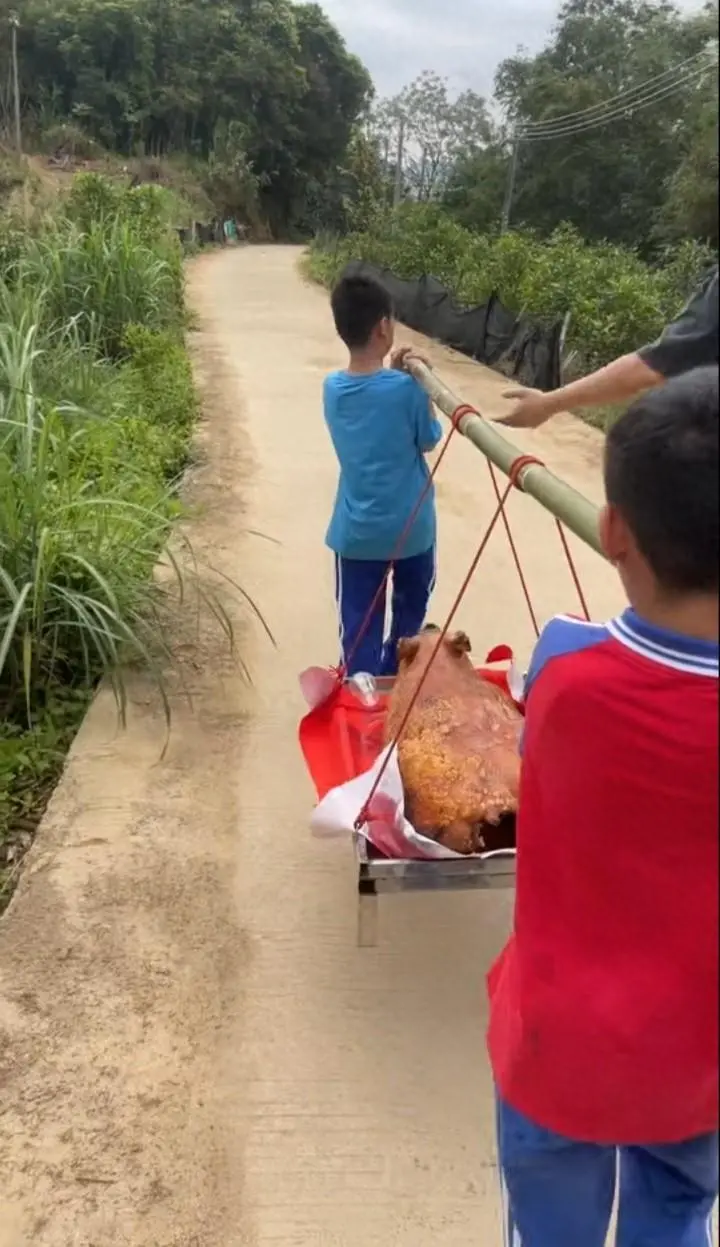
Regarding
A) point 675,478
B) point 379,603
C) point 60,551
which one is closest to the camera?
point 675,478

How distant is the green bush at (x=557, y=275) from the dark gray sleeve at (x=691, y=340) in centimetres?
468

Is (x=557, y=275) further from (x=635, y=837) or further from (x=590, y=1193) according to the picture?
(x=635, y=837)

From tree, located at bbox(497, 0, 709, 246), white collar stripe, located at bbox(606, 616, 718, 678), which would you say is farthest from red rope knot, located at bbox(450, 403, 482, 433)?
tree, located at bbox(497, 0, 709, 246)

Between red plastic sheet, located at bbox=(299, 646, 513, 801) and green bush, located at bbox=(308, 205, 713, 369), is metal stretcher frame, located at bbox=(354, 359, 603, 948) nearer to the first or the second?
red plastic sheet, located at bbox=(299, 646, 513, 801)

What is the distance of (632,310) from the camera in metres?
10.1

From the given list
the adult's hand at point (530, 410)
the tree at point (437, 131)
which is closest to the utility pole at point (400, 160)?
the tree at point (437, 131)

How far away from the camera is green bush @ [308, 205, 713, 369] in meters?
10.1

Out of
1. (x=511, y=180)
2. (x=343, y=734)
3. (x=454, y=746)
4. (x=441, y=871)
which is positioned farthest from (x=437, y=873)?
(x=511, y=180)

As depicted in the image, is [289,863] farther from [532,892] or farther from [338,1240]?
[532,892]

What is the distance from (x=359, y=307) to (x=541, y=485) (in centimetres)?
134

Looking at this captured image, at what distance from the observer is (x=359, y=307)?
9.50ft

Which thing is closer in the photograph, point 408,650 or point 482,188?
point 408,650

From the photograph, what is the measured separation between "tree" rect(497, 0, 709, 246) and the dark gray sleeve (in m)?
20.8

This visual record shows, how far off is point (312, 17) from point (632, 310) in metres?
37.5
